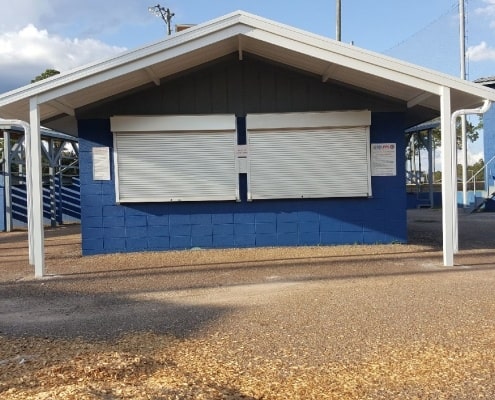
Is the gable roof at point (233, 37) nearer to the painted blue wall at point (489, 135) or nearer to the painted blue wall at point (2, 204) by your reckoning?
the painted blue wall at point (2, 204)

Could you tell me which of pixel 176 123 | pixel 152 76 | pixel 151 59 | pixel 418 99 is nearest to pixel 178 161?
pixel 176 123

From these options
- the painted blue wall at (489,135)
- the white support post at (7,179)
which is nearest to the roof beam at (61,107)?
the white support post at (7,179)

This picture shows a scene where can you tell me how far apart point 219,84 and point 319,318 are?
698cm

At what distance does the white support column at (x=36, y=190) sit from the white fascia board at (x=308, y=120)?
4.37 meters

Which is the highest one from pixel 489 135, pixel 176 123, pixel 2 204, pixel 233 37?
pixel 233 37

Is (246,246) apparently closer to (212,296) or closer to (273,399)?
(212,296)

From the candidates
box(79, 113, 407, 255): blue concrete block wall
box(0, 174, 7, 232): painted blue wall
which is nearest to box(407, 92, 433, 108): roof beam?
box(79, 113, 407, 255): blue concrete block wall

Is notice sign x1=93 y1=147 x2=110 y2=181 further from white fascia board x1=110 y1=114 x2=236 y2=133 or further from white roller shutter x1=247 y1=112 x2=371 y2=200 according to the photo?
white roller shutter x1=247 y1=112 x2=371 y2=200

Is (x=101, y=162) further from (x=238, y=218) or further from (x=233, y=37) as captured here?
(x=233, y=37)

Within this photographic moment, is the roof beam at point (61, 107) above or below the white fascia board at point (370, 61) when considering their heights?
below

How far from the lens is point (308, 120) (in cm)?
1176

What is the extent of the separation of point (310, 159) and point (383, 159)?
162 cm

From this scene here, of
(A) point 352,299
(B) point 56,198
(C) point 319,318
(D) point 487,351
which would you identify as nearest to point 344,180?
(A) point 352,299

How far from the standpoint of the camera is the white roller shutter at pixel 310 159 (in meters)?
11.8
